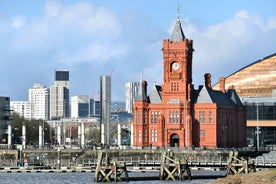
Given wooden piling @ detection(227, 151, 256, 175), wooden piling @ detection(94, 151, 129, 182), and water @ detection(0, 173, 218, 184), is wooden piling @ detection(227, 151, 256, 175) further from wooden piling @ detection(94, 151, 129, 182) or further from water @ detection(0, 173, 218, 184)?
wooden piling @ detection(94, 151, 129, 182)

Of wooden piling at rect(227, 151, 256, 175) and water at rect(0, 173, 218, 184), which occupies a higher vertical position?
wooden piling at rect(227, 151, 256, 175)

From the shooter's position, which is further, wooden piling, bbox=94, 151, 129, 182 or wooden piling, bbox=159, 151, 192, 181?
wooden piling, bbox=159, 151, 192, 181

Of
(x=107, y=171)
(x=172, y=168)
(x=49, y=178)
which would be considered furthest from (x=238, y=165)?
(x=49, y=178)

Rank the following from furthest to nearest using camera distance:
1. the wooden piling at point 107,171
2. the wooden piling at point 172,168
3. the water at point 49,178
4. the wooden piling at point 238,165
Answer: the wooden piling at point 238,165 < the wooden piling at point 172,168 < the water at point 49,178 < the wooden piling at point 107,171

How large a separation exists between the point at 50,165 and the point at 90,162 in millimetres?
10392

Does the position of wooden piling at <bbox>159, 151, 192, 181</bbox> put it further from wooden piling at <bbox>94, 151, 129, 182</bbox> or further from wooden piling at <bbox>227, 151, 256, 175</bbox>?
wooden piling at <bbox>227, 151, 256, 175</bbox>

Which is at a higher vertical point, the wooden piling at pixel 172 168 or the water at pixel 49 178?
the wooden piling at pixel 172 168

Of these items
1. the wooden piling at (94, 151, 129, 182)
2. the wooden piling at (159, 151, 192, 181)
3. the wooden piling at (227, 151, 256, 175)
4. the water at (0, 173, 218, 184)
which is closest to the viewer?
the wooden piling at (94, 151, 129, 182)

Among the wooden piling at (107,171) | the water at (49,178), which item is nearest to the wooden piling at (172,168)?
the water at (49,178)

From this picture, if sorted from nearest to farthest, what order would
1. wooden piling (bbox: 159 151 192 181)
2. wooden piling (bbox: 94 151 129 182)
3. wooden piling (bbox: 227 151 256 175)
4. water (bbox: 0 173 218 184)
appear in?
wooden piling (bbox: 94 151 129 182) → water (bbox: 0 173 218 184) → wooden piling (bbox: 159 151 192 181) → wooden piling (bbox: 227 151 256 175)

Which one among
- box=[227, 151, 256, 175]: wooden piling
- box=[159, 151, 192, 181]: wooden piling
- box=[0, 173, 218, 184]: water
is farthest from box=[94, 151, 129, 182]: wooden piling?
box=[227, 151, 256, 175]: wooden piling

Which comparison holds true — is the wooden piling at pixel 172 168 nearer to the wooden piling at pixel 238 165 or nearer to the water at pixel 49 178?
the water at pixel 49 178

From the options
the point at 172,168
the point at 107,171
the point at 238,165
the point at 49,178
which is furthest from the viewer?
the point at 49,178

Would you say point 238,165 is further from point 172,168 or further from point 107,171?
point 107,171
